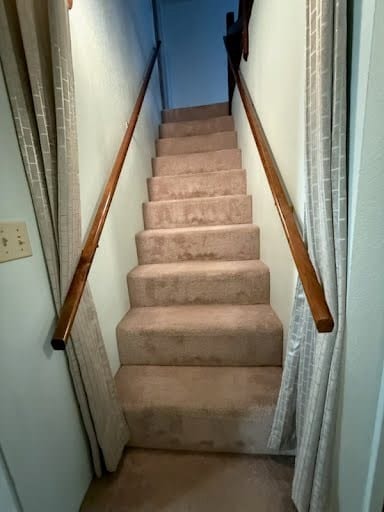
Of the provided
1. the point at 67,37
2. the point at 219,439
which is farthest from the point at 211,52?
the point at 219,439

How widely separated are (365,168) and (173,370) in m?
1.26

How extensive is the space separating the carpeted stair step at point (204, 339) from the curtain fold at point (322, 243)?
14.1 inches

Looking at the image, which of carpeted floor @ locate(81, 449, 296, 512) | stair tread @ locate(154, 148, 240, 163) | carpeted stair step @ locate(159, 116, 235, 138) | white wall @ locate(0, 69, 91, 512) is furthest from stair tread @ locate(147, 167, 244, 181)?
carpeted floor @ locate(81, 449, 296, 512)

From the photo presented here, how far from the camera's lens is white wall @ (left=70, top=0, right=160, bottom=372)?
113 cm

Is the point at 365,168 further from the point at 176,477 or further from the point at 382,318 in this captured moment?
the point at 176,477

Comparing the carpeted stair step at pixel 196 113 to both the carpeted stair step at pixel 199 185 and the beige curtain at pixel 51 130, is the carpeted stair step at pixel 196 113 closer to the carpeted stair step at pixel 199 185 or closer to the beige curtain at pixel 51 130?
the carpeted stair step at pixel 199 185

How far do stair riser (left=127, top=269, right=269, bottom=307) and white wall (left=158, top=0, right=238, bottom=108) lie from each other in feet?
9.95

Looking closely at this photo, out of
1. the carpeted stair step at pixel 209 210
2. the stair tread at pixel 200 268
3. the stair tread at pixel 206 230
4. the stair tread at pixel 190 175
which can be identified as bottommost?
the stair tread at pixel 200 268

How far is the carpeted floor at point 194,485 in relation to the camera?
0.96m

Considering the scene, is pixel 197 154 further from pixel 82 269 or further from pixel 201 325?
pixel 82 269

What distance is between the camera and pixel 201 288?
59.1 inches

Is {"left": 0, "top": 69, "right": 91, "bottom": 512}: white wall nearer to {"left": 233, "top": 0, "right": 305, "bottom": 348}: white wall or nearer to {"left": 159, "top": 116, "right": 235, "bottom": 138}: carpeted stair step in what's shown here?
{"left": 233, "top": 0, "right": 305, "bottom": 348}: white wall

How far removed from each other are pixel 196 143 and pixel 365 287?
2.27 m

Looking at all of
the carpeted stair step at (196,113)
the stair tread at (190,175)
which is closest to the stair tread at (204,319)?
the stair tread at (190,175)
